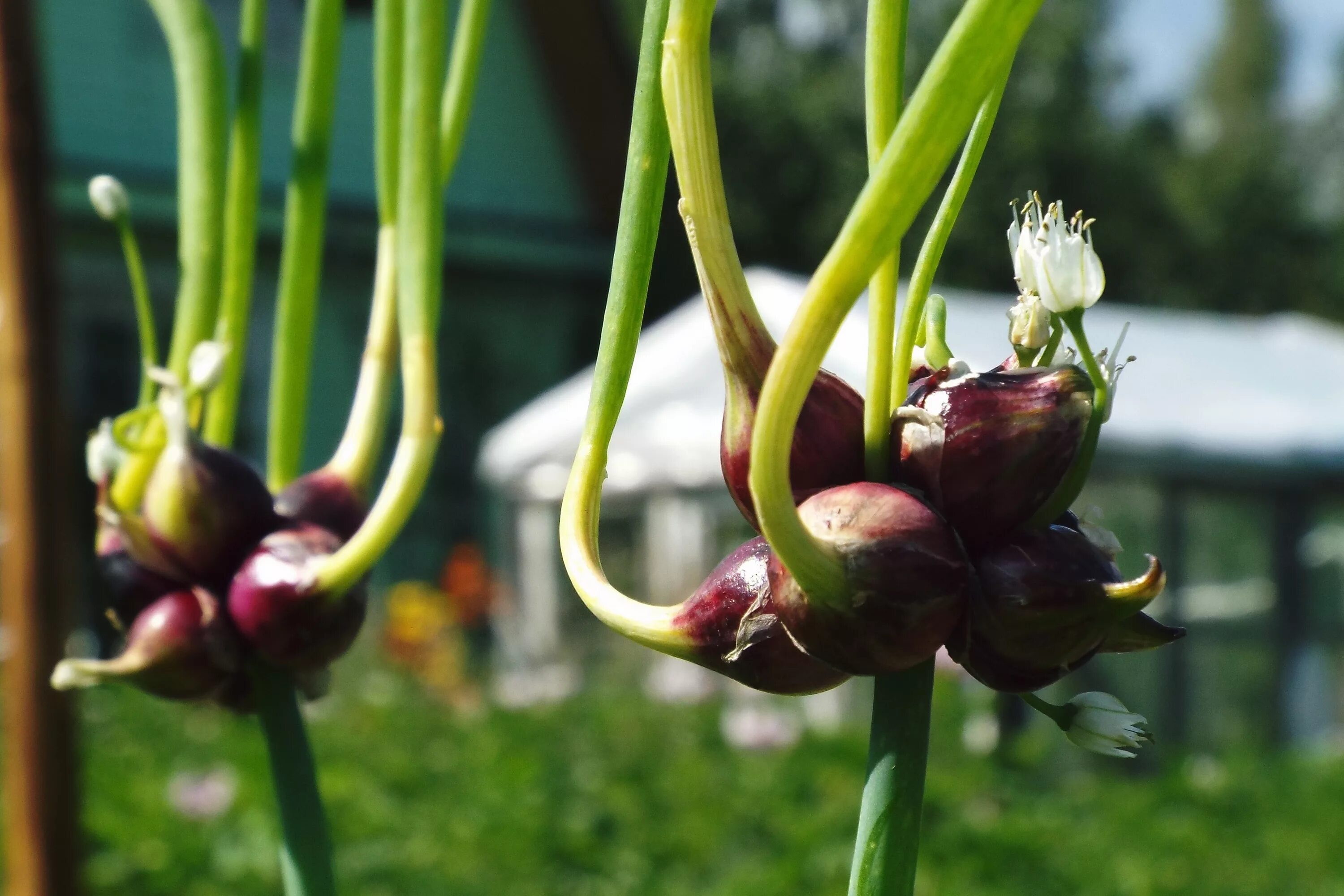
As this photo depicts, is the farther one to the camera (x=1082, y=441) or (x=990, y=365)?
(x=990, y=365)

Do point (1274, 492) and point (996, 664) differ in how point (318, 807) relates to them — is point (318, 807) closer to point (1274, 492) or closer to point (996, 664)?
point (996, 664)

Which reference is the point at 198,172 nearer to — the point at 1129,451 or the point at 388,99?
the point at 388,99

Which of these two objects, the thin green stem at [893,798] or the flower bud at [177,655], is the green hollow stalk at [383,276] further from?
the thin green stem at [893,798]

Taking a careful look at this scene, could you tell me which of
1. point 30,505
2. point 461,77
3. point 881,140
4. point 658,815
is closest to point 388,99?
point 461,77

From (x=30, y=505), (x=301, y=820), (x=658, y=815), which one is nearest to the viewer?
(x=301, y=820)

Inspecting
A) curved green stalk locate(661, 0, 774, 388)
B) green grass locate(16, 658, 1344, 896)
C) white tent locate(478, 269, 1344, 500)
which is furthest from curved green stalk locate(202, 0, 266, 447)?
white tent locate(478, 269, 1344, 500)

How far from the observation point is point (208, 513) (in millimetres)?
384

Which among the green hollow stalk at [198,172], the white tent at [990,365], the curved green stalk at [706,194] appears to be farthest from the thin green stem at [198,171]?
the white tent at [990,365]

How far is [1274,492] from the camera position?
6.76 meters

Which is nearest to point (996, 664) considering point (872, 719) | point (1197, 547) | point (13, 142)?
point (872, 719)

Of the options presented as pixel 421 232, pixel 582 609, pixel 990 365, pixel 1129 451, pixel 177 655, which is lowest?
pixel 582 609

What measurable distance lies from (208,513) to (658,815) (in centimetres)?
301

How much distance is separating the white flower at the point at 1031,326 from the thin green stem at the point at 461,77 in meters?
0.19

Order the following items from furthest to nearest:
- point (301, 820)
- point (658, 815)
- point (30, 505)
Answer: point (658, 815) → point (30, 505) → point (301, 820)
